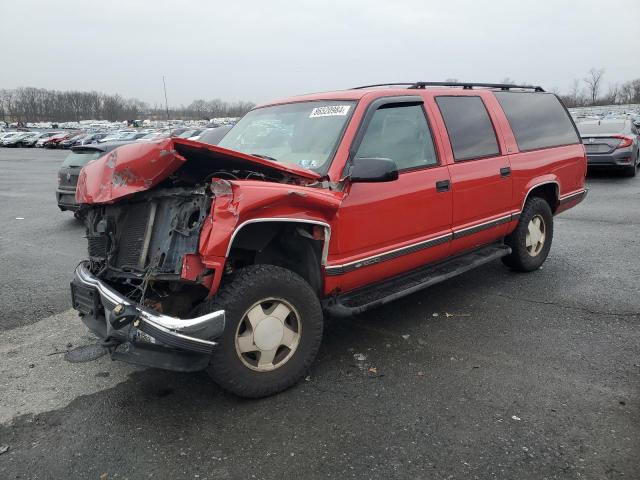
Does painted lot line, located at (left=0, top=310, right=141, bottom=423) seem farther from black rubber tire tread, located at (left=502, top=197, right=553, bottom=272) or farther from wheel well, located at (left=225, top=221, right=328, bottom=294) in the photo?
black rubber tire tread, located at (left=502, top=197, right=553, bottom=272)

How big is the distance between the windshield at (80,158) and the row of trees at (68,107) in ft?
348

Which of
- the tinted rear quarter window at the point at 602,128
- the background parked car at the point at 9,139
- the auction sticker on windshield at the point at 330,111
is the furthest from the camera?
the background parked car at the point at 9,139

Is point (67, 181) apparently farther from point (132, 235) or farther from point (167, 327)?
point (167, 327)

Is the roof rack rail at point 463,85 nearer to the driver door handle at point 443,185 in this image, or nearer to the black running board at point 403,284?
the driver door handle at point 443,185

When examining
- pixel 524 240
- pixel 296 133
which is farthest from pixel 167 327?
pixel 524 240

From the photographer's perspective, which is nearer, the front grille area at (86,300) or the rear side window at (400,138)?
the front grille area at (86,300)

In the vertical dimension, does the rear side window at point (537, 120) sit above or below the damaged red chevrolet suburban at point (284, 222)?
above

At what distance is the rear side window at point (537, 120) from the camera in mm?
5199

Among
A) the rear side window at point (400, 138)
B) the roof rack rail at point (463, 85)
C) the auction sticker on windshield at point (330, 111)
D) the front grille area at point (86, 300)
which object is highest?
the roof rack rail at point (463, 85)

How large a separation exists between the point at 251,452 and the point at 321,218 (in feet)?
4.73

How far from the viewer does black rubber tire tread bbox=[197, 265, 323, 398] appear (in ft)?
9.86

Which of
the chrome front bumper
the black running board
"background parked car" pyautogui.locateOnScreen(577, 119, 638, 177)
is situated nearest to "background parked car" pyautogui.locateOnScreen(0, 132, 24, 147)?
"background parked car" pyautogui.locateOnScreen(577, 119, 638, 177)

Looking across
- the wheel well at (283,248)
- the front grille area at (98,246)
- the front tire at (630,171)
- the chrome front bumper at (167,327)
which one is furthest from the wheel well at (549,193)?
the front tire at (630,171)

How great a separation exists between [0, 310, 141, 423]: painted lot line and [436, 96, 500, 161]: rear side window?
3.12 m
